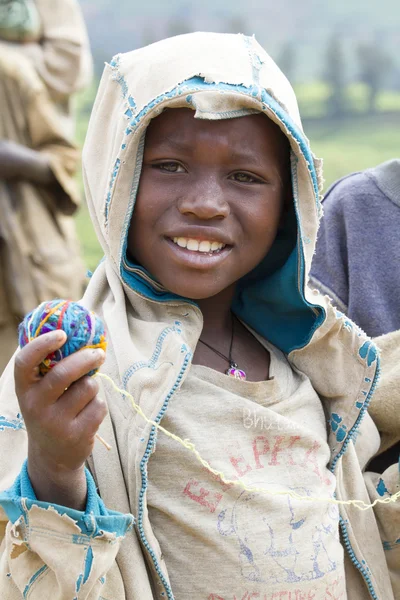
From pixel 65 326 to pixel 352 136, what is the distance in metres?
8.81

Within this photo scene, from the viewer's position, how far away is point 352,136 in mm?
9773

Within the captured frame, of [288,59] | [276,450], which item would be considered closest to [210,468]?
[276,450]

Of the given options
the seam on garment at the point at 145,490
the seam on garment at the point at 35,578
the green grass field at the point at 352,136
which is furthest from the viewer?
the green grass field at the point at 352,136

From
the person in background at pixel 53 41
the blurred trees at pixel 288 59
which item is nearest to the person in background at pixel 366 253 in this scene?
A: the person in background at pixel 53 41

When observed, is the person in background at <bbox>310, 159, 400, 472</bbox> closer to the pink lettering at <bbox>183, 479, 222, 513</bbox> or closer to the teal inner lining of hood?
the teal inner lining of hood

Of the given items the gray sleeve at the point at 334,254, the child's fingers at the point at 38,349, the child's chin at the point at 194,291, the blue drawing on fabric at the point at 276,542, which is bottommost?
the blue drawing on fabric at the point at 276,542

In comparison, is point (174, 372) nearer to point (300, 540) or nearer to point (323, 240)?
point (300, 540)

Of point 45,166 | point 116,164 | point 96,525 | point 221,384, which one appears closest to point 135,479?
point 96,525

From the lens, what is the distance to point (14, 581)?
143 centimetres

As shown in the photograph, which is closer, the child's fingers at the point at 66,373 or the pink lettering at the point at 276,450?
the child's fingers at the point at 66,373

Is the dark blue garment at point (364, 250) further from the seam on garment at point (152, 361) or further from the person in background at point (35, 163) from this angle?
the person in background at point (35, 163)

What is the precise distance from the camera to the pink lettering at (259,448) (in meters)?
1.67

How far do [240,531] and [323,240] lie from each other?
96cm

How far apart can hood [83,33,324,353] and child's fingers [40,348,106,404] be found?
399mm
